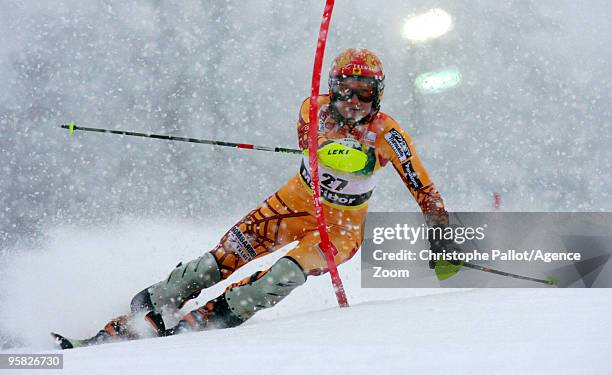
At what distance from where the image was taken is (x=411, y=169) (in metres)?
3.40

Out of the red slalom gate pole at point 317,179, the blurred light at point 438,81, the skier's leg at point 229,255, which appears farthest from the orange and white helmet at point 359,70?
the blurred light at point 438,81

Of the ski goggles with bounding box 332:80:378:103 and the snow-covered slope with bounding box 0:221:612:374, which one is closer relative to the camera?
the snow-covered slope with bounding box 0:221:612:374

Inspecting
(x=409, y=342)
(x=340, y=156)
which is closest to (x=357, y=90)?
(x=340, y=156)

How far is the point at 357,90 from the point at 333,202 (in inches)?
30.4

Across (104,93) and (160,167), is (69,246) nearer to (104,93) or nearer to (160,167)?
(160,167)

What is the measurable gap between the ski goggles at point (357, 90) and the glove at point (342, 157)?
0.32 m

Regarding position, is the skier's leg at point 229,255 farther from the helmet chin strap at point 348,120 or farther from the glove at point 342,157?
the helmet chin strap at point 348,120

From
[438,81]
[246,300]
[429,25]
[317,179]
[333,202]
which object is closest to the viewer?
[246,300]

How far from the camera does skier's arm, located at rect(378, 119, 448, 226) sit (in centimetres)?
334

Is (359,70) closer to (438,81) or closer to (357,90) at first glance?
(357,90)

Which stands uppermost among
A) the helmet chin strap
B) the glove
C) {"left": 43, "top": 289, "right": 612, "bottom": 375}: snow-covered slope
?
the helmet chin strap

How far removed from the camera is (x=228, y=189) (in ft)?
41.6

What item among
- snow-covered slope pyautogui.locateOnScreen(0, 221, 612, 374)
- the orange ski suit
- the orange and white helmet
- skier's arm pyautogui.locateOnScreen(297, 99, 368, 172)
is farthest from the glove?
snow-covered slope pyautogui.locateOnScreen(0, 221, 612, 374)

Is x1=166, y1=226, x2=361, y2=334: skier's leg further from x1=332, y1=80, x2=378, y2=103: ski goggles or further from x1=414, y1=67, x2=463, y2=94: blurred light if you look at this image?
x1=414, y1=67, x2=463, y2=94: blurred light
